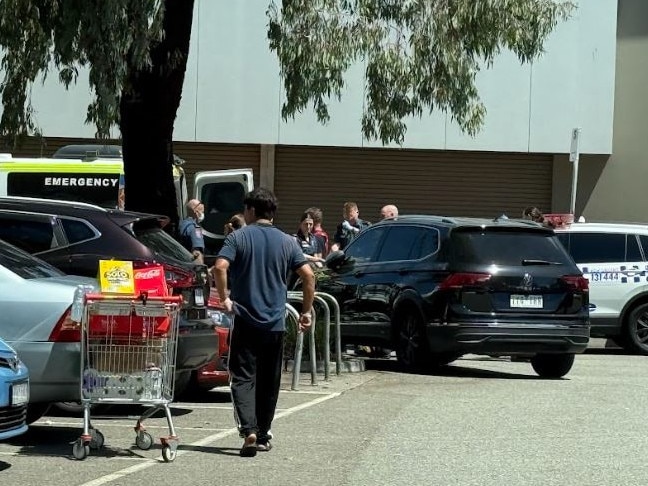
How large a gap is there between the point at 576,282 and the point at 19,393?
8307 mm

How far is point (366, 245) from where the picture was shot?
16984 mm

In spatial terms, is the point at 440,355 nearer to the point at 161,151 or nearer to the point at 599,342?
the point at 161,151

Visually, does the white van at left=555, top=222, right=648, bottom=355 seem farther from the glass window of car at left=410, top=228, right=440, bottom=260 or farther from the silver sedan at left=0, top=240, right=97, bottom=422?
the silver sedan at left=0, top=240, right=97, bottom=422

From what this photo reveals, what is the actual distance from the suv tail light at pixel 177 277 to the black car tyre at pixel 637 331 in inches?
396

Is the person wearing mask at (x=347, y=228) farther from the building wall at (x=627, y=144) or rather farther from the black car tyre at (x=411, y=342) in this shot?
the building wall at (x=627, y=144)

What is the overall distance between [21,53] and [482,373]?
6.35 metres

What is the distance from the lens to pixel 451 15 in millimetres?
17094

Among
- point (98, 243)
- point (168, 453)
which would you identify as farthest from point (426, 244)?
point (168, 453)

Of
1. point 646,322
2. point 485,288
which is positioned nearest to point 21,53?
point 485,288

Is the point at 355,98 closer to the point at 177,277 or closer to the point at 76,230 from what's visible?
the point at 76,230

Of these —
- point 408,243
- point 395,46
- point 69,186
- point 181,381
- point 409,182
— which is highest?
point 395,46

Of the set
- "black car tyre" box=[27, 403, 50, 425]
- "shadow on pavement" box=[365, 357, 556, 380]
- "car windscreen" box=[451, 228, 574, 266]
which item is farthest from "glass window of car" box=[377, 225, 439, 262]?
"black car tyre" box=[27, 403, 50, 425]

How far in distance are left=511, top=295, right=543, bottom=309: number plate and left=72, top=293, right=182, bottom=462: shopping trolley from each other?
6.51m

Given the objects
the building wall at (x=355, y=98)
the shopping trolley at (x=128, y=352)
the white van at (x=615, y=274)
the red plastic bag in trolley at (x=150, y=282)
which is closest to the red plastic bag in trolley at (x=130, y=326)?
the shopping trolley at (x=128, y=352)
